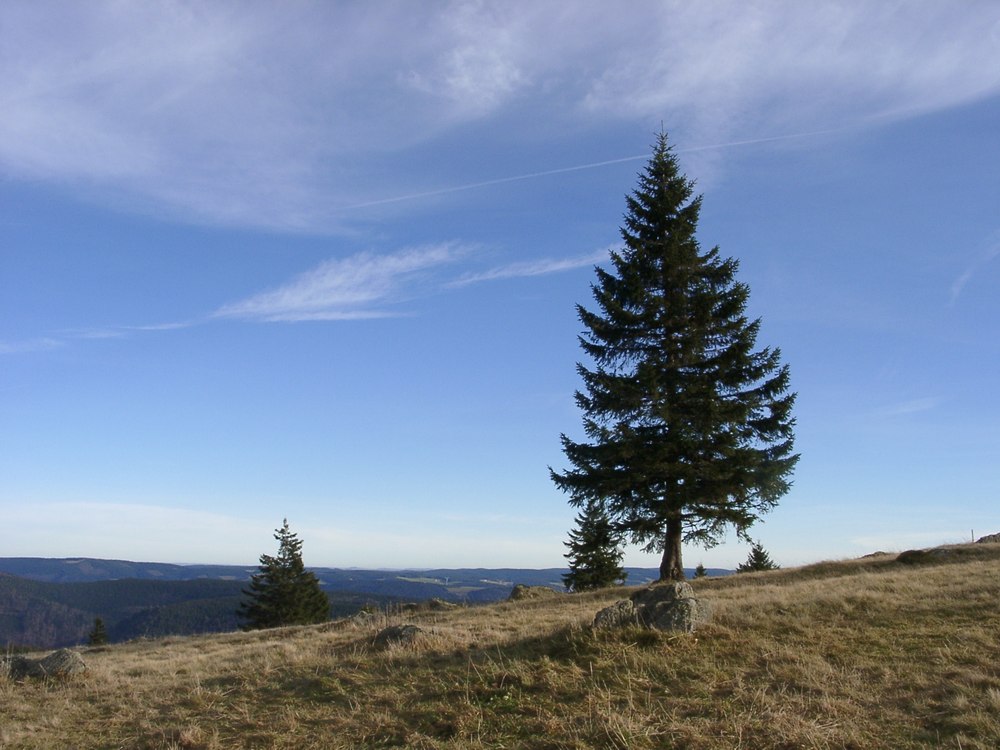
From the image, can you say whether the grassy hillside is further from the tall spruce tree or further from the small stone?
the tall spruce tree

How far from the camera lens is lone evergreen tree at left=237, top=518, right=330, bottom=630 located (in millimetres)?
51250

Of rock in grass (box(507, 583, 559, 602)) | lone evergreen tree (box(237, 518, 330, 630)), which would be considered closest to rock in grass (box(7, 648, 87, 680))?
rock in grass (box(507, 583, 559, 602))

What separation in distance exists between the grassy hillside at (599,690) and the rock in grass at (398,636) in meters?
0.28

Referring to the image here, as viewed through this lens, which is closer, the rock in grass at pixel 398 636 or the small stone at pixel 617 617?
the small stone at pixel 617 617

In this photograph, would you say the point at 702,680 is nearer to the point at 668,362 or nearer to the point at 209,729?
the point at 209,729

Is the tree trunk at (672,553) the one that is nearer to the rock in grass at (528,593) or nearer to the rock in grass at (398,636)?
the rock in grass at (528,593)

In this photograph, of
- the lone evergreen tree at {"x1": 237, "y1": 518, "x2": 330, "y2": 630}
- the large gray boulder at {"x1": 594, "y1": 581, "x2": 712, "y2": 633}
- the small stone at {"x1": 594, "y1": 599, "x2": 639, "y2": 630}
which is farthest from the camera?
the lone evergreen tree at {"x1": 237, "y1": 518, "x2": 330, "y2": 630}

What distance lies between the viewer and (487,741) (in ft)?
20.6

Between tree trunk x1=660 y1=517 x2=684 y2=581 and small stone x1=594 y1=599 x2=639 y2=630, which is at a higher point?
tree trunk x1=660 y1=517 x2=684 y2=581

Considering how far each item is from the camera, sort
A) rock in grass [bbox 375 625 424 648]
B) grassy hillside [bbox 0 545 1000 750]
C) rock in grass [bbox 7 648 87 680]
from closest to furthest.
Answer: grassy hillside [bbox 0 545 1000 750], rock in grass [bbox 375 625 424 648], rock in grass [bbox 7 648 87 680]

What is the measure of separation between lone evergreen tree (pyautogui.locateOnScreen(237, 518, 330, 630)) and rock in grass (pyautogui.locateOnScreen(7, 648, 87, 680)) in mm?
42487

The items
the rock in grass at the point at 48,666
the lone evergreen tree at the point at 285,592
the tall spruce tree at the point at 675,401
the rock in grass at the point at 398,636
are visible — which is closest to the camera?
the rock in grass at the point at 398,636

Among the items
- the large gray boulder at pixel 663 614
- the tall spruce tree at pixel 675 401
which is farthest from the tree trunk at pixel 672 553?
the large gray boulder at pixel 663 614

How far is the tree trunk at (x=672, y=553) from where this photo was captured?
2034cm
